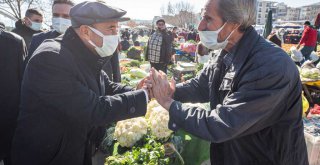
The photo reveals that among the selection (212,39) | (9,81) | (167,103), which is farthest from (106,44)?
(9,81)

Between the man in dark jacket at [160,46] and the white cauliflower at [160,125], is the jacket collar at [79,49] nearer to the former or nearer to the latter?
the white cauliflower at [160,125]

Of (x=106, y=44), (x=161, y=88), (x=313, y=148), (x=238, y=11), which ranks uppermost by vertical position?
(x=238, y=11)

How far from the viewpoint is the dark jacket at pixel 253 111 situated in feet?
5.17

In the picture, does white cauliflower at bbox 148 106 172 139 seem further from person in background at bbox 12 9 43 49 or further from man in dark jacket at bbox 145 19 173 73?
man in dark jacket at bbox 145 19 173 73

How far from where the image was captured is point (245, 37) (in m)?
1.83

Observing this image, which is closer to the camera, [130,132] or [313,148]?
[130,132]

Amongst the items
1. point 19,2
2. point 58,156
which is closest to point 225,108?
point 58,156

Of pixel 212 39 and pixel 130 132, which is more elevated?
pixel 212 39

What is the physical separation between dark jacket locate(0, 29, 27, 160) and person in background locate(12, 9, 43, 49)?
2929 mm

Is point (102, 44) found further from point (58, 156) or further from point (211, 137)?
point (211, 137)

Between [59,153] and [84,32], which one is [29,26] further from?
[59,153]

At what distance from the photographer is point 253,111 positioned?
1.58m

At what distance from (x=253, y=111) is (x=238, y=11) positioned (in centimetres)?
67

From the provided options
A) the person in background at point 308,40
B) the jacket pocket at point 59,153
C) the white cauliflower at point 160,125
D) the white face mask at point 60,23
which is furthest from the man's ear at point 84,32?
the person in background at point 308,40
